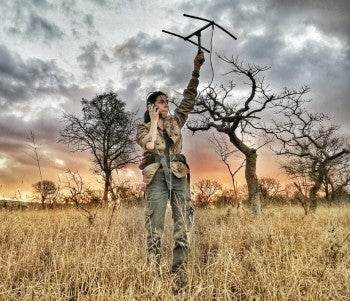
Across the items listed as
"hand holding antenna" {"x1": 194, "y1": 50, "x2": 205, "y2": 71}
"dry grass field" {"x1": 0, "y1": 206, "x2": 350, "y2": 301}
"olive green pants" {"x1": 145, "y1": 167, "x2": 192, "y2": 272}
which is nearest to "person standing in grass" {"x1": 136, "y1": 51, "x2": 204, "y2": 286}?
"olive green pants" {"x1": 145, "y1": 167, "x2": 192, "y2": 272}

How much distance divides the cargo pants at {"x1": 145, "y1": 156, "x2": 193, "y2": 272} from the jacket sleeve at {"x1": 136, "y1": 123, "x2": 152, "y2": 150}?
29cm

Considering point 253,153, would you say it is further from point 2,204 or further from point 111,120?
point 111,120

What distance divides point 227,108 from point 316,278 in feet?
27.3

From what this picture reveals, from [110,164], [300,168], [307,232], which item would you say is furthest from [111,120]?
[307,232]

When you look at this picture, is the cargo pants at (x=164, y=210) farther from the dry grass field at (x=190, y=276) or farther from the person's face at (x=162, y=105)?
the person's face at (x=162, y=105)

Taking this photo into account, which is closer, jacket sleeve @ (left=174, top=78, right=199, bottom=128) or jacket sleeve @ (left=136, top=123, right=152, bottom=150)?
jacket sleeve @ (left=136, top=123, right=152, bottom=150)

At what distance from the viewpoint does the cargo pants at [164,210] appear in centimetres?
409

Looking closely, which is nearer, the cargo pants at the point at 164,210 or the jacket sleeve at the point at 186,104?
the cargo pants at the point at 164,210

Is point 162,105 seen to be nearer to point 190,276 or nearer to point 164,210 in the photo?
point 164,210

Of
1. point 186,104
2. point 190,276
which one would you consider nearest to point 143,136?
point 186,104

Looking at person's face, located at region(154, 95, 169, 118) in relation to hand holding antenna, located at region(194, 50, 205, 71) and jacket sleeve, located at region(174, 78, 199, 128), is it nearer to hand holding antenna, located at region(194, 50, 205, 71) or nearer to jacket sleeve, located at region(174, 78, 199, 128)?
jacket sleeve, located at region(174, 78, 199, 128)

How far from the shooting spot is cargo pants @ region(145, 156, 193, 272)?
4090 mm

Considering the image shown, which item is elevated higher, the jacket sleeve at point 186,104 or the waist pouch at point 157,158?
the jacket sleeve at point 186,104

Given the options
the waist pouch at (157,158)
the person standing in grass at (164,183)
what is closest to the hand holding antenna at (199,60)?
the person standing in grass at (164,183)
